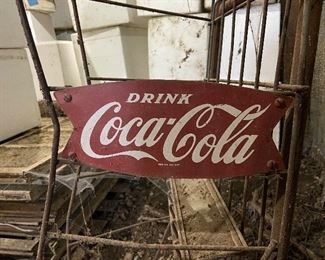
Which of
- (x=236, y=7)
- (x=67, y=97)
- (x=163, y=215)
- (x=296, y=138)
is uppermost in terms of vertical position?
(x=236, y=7)

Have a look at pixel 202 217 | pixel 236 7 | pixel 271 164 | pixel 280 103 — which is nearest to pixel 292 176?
pixel 271 164

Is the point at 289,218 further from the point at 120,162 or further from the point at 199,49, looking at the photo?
the point at 199,49

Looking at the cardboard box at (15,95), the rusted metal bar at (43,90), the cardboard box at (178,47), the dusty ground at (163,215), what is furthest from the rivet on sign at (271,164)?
the cardboard box at (15,95)

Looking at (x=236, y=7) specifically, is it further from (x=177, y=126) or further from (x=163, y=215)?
(x=163, y=215)

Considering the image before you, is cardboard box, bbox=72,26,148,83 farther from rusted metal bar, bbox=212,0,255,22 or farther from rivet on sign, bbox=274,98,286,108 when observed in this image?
rivet on sign, bbox=274,98,286,108

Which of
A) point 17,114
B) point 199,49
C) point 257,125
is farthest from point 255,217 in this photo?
point 17,114

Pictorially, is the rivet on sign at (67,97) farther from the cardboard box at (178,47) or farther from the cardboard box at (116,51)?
the cardboard box at (116,51)

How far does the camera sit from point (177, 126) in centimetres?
54

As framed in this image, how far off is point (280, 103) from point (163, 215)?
114 cm

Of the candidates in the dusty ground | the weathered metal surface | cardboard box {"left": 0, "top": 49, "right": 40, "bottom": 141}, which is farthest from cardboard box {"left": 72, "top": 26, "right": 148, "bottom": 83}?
the weathered metal surface

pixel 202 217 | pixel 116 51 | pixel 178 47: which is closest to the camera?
pixel 202 217

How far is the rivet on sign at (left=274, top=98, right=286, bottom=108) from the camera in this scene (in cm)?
52

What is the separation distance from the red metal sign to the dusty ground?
0.62m

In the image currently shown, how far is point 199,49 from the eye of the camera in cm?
162
